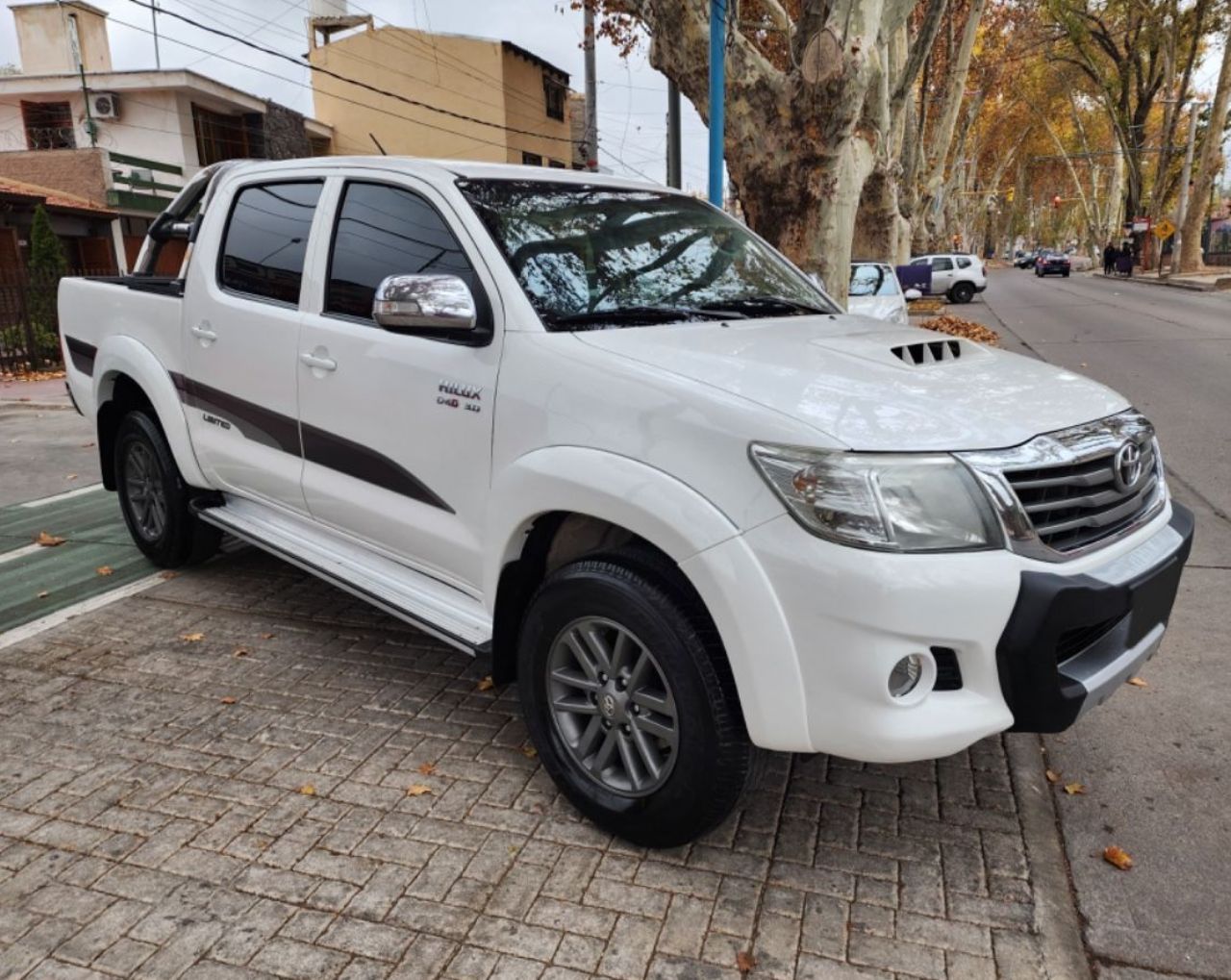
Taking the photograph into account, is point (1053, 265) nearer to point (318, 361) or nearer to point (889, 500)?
point (318, 361)

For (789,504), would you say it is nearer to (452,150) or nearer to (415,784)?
(415,784)

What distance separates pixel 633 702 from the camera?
282 cm

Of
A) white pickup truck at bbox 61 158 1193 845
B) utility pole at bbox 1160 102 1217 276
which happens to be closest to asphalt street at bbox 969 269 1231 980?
white pickup truck at bbox 61 158 1193 845

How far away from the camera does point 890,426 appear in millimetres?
2453

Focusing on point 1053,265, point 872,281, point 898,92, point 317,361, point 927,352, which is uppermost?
point 898,92

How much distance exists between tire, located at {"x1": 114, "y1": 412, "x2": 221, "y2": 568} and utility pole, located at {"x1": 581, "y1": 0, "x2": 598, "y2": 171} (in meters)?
15.2

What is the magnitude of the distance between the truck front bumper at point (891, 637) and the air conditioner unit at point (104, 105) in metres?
31.8

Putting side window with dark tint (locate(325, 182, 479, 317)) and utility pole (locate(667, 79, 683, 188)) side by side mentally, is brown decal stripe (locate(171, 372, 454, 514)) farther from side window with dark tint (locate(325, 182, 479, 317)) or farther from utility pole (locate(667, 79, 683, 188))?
utility pole (locate(667, 79, 683, 188))

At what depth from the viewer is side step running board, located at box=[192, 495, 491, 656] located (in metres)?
3.28

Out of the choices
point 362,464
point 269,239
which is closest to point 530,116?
point 269,239

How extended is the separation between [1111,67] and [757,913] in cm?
5318

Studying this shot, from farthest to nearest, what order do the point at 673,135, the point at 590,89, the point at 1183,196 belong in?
1. the point at 1183,196
2. the point at 590,89
3. the point at 673,135

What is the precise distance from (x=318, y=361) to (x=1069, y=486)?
2.62 meters

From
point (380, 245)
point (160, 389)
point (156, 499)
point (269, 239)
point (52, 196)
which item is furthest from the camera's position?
point (52, 196)
